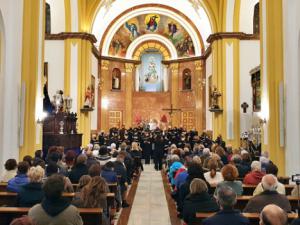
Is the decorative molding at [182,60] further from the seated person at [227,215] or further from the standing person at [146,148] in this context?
→ the seated person at [227,215]

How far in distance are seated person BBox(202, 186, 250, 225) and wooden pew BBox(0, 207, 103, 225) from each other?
141 cm

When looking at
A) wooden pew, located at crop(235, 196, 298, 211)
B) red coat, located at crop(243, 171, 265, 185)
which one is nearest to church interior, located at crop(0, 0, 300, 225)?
wooden pew, located at crop(235, 196, 298, 211)

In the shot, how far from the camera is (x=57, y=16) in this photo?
19891 mm

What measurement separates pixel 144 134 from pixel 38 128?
8.77m

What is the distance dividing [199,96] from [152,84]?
502cm

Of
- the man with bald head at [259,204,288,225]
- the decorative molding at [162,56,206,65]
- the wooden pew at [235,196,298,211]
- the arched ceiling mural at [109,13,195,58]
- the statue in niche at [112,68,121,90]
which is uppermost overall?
the arched ceiling mural at [109,13,195,58]

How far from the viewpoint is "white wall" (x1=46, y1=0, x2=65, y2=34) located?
63.8 ft

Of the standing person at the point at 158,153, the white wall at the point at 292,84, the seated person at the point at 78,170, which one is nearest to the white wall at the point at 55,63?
the standing person at the point at 158,153

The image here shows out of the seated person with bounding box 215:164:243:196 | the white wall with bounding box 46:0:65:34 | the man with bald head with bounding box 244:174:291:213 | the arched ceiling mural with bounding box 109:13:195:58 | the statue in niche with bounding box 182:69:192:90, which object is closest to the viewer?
the man with bald head with bounding box 244:174:291:213

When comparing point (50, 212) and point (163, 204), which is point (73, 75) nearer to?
point (163, 204)

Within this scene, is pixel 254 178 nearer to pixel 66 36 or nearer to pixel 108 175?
pixel 108 175

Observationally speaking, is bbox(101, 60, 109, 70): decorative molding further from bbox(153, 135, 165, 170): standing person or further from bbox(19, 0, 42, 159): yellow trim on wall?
bbox(19, 0, 42, 159): yellow trim on wall

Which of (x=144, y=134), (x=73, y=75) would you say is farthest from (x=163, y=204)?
(x=73, y=75)

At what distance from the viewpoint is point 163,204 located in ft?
31.8
